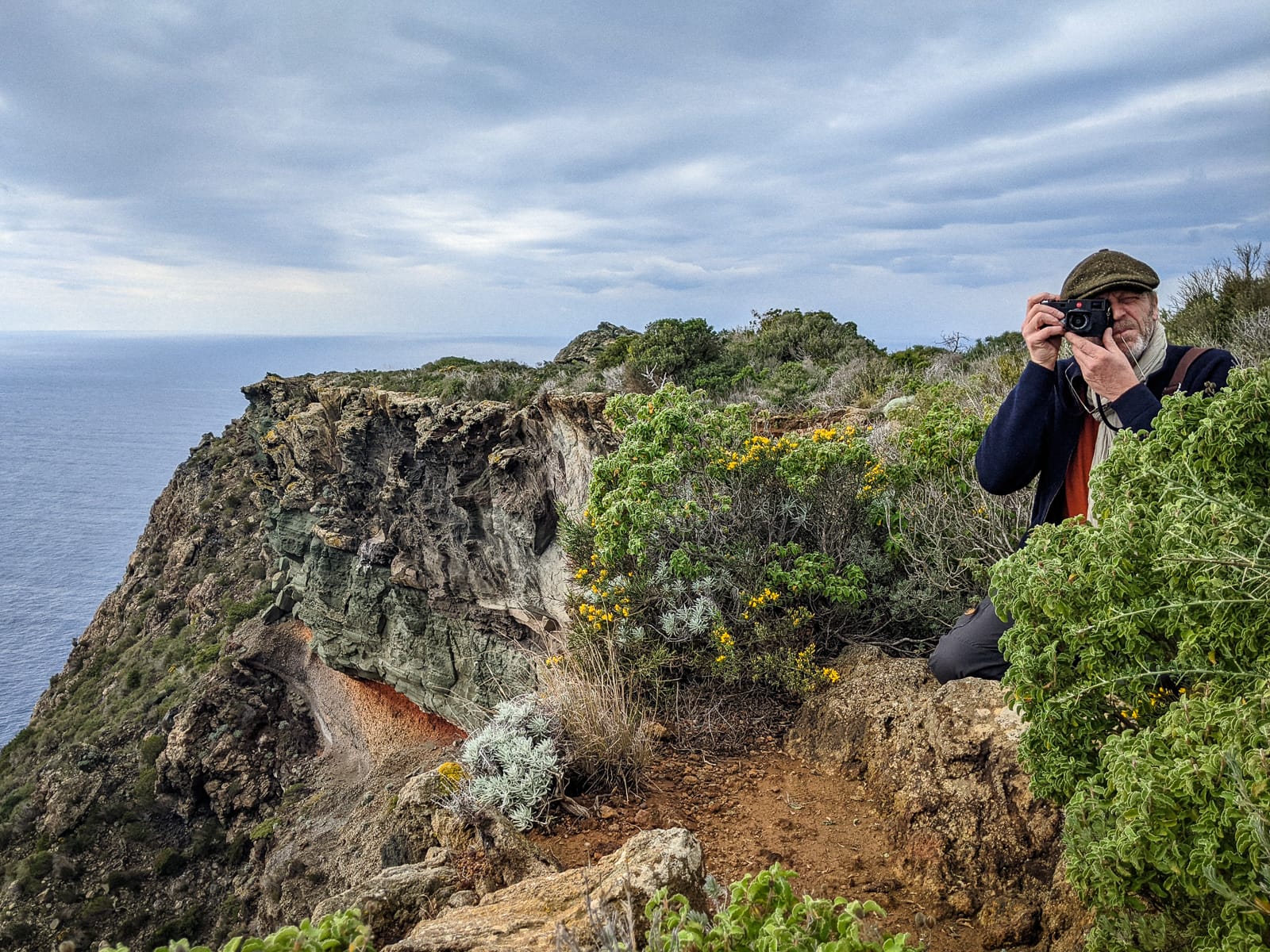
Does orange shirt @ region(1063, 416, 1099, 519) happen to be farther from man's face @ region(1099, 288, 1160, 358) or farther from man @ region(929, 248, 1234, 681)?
man's face @ region(1099, 288, 1160, 358)

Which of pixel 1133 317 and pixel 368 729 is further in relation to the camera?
pixel 368 729

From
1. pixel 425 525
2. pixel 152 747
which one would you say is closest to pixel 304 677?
pixel 152 747

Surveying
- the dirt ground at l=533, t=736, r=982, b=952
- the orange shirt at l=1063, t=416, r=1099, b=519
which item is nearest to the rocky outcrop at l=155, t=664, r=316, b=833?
the dirt ground at l=533, t=736, r=982, b=952

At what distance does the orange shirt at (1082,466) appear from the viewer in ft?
9.45

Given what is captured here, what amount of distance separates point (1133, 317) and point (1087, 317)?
0.25m

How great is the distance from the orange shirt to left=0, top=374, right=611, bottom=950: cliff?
6.65 m

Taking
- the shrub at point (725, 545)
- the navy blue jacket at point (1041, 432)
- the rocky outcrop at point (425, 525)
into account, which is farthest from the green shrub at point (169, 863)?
the navy blue jacket at point (1041, 432)

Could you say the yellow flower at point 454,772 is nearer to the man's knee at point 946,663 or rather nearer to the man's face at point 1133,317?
the man's knee at point 946,663

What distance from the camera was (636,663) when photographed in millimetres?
4273

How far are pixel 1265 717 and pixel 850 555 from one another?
136 inches

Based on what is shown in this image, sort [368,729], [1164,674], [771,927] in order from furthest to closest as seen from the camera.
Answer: [368,729]
[1164,674]
[771,927]

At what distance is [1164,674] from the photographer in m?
1.56

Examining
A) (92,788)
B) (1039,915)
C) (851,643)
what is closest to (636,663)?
(851,643)

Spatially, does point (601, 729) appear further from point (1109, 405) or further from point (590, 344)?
point (590, 344)
